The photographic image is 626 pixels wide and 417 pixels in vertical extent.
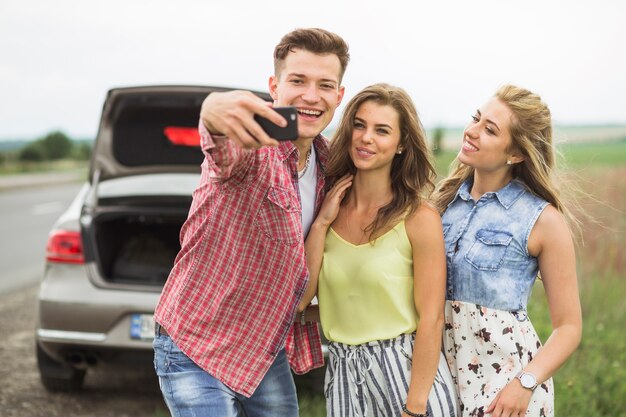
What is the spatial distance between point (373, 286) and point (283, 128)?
79 cm

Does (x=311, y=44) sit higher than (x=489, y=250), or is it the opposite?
(x=311, y=44)

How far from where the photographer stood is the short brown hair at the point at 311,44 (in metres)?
2.56

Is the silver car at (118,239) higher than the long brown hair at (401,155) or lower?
lower

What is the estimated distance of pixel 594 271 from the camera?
23.8ft

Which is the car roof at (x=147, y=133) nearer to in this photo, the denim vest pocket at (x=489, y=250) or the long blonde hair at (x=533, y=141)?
the long blonde hair at (x=533, y=141)

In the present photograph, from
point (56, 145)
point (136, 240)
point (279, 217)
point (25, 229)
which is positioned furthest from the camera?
point (56, 145)

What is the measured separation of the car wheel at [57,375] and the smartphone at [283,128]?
3320mm

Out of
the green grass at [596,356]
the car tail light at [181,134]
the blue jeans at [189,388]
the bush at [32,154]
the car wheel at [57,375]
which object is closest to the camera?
the blue jeans at [189,388]

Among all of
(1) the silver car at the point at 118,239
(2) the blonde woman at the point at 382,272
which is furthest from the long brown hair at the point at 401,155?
(1) the silver car at the point at 118,239

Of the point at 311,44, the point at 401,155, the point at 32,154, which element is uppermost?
the point at 311,44

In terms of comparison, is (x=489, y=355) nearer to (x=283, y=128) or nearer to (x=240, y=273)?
(x=240, y=273)

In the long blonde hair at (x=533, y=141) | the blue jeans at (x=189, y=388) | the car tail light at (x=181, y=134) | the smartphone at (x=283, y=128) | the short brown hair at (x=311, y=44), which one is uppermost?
the short brown hair at (x=311, y=44)

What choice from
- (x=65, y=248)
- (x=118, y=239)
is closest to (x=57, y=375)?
(x=65, y=248)

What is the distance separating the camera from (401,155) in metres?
2.70
